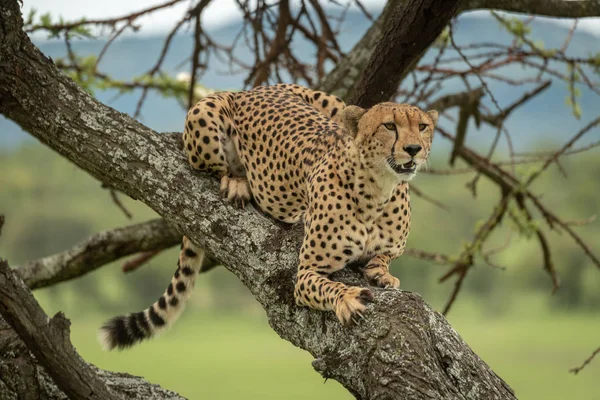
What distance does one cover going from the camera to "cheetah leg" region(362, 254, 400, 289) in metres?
3.00

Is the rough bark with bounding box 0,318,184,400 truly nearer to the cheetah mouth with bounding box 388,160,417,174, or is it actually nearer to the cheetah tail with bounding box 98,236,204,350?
the cheetah tail with bounding box 98,236,204,350

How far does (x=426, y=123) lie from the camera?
2.81 meters

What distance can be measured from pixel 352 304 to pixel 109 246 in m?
2.66

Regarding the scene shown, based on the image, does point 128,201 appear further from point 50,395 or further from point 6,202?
point 50,395

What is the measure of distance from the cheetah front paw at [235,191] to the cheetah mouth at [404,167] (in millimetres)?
856

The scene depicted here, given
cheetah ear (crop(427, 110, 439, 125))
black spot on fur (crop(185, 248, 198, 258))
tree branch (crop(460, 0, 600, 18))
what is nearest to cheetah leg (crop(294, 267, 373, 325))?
cheetah ear (crop(427, 110, 439, 125))

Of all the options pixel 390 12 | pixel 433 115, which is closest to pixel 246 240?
pixel 433 115

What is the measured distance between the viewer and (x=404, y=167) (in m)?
2.76

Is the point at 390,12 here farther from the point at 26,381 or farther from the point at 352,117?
the point at 26,381

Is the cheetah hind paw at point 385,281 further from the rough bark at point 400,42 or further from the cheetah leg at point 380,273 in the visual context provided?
the rough bark at point 400,42

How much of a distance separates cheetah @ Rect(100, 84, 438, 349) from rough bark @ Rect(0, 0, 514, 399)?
3.7 inches

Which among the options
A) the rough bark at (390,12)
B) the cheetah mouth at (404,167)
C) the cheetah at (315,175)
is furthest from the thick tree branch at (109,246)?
the cheetah mouth at (404,167)

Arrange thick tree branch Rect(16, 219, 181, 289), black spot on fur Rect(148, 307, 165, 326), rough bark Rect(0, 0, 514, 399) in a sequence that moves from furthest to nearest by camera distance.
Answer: thick tree branch Rect(16, 219, 181, 289) < black spot on fur Rect(148, 307, 165, 326) < rough bark Rect(0, 0, 514, 399)

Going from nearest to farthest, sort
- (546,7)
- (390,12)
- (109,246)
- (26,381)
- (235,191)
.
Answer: (26,381), (235,191), (390,12), (546,7), (109,246)
